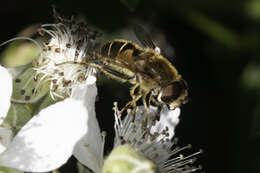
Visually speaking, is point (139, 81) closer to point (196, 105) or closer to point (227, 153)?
point (196, 105)

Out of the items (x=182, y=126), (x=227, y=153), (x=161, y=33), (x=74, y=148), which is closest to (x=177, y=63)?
(x=161, y=33)

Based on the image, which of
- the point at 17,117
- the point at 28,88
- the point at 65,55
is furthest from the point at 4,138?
the point at 65,55

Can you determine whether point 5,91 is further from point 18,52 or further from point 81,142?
point 18,52

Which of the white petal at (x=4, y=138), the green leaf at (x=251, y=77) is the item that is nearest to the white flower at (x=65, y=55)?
the white petal at (x=4, y=138)

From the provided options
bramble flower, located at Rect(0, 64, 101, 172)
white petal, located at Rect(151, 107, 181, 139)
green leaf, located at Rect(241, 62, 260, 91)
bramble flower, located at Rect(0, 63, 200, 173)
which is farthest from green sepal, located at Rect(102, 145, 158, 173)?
green leaf, located at Rect(241, 62, 260, 91)

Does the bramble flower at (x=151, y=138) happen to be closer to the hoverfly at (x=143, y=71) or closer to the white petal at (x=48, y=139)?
the hoverfly at (x=143, y=71)

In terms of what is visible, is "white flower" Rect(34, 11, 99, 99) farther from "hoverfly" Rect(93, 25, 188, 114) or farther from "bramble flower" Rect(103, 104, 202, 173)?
"bramble flower" Rect(103, 104, 202, 173)
